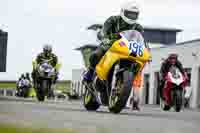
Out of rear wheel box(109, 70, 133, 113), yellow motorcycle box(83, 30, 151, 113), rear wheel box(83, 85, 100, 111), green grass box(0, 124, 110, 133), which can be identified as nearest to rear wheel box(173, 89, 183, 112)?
rear wheel box(83, 85, 100, 111)

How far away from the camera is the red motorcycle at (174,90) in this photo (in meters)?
17.9

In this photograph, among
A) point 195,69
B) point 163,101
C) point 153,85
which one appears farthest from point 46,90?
point 153,85

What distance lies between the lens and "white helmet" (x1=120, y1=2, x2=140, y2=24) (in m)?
13.4

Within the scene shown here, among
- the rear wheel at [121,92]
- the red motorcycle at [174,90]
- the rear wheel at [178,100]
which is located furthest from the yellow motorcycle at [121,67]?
the red motorcycle at [174,90]

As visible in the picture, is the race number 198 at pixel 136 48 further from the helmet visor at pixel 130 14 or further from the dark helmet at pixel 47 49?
the dark helmet at pixel 47 49

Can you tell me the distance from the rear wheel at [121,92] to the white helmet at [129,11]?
1179 millimetres

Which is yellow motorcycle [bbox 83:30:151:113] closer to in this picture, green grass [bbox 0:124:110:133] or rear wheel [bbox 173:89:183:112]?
rear wheel [bbox 173:89:183:112]

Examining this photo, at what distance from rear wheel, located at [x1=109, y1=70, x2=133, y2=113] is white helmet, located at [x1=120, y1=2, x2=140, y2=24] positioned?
3.87 ft

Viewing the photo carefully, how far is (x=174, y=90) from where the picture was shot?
18328mm

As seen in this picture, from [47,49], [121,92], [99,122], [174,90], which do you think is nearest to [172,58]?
[174,90]

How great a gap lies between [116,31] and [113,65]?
29.5 inches

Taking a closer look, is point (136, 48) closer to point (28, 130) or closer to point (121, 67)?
point (121, 67)

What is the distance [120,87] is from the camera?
1263 cm

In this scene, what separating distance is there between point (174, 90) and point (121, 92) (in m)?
6.02
